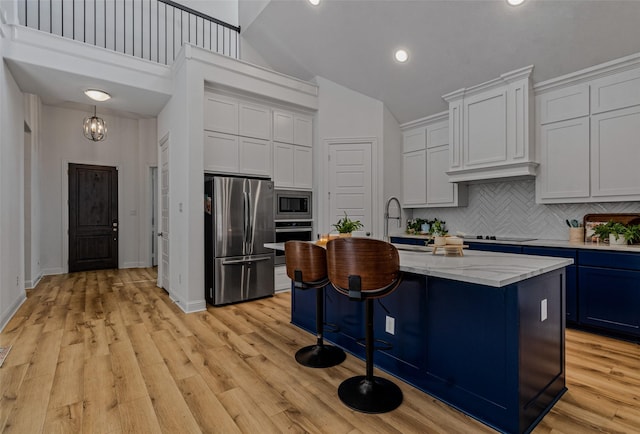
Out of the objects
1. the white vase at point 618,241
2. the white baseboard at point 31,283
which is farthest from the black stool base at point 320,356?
the white baseboard at point 31,283

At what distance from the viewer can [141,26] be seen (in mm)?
4926

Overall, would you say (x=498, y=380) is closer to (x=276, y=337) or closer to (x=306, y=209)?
(x=276, y=337)

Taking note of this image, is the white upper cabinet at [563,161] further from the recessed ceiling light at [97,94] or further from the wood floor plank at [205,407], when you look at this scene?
the recessed ceiling light at [97,94]

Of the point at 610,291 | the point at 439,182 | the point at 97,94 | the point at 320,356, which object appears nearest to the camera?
the point at 320,356

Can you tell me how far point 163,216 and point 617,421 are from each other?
524cm

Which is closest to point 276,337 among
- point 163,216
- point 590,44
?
point 163,216

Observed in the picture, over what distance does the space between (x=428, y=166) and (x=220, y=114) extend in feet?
10.2

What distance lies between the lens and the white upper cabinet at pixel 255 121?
4.52 m

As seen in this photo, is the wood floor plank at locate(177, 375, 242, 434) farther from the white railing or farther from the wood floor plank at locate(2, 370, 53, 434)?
the white railing

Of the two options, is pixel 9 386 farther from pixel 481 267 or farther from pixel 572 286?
pixel 572 286

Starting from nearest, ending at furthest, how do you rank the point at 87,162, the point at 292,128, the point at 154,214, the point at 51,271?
the point at 292,128 → the point at 51,271 → the point at 87,162 → the point at 154,214

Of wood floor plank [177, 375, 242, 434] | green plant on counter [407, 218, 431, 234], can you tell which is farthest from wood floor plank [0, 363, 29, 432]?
green plant on counter [407, 218, 431, 234]

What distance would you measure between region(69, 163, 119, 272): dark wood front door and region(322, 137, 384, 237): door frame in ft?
15.6

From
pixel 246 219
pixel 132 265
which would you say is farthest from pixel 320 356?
pixel 132 265
